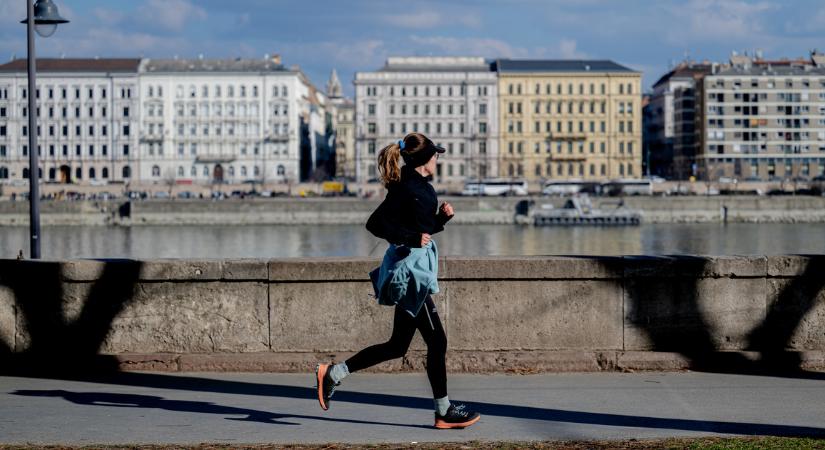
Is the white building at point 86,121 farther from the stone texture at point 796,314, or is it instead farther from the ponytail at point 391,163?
the ponytail at point 391,163

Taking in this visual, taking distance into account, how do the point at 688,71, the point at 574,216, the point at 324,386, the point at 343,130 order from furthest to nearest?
the point at 343,130 < the point at 688,71 < the point at 574,216 < the point at 324,386

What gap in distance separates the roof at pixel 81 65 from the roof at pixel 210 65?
200 centimetres

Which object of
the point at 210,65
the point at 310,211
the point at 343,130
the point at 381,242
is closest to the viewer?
the point at 381,242

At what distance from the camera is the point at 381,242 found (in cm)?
7275

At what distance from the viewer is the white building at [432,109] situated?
13512cm

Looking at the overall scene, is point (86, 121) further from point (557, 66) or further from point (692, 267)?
point (692, 267)

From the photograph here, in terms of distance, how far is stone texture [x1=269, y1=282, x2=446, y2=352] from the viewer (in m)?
9.61

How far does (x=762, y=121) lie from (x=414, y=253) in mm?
139381

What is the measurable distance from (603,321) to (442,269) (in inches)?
58.1

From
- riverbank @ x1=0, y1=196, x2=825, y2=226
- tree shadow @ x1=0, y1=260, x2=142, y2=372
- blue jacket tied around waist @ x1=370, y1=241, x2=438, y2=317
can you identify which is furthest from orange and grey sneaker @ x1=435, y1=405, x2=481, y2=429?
riverbank @ x1=0, y1=196, x2=825, y2=226

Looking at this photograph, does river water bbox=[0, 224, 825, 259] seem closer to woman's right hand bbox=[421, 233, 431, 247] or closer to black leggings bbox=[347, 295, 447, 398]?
black leggings bbox=[347, 295, 447, 398]

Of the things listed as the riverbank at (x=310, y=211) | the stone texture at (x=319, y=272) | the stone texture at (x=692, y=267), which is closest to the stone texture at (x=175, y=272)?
the stone texture at (x=319, y=272)

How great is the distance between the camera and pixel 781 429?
690 cm

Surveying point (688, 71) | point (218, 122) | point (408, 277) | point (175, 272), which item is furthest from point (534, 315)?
point (688, 71)
